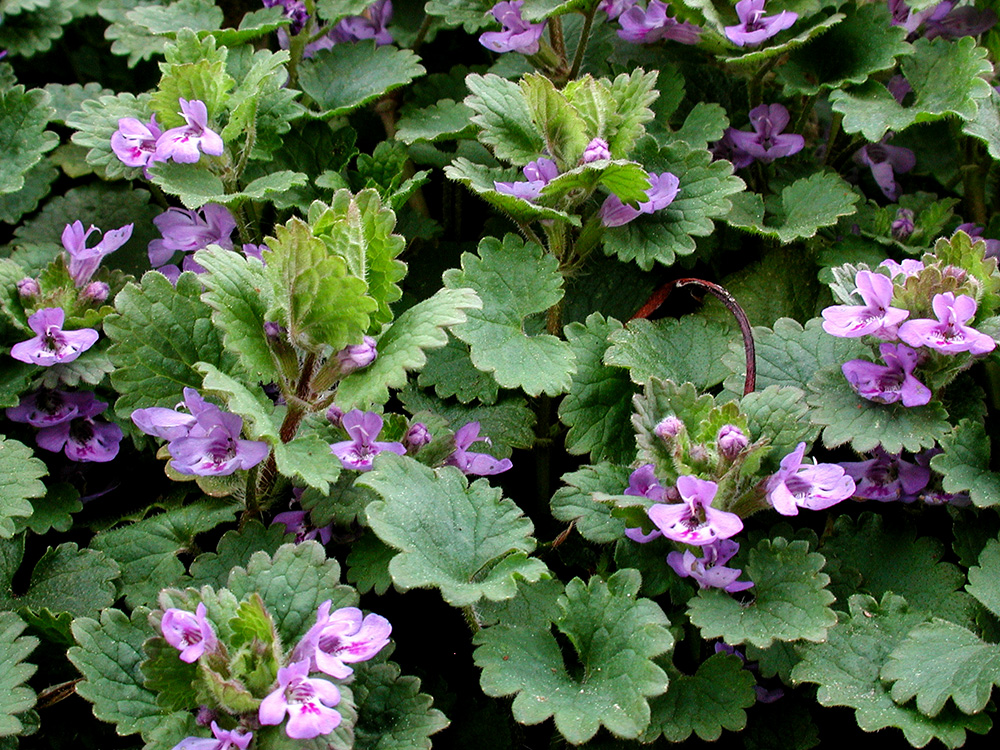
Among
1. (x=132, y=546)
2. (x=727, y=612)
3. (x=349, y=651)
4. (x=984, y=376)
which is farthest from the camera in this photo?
(x=984, y=376)

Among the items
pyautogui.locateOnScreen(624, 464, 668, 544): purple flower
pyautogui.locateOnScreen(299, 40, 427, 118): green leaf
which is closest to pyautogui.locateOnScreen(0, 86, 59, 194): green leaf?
pyautogui.locateOnScreen(299, 40, 427, 118): green leaf

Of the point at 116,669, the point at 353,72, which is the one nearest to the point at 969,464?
the point at 116,669

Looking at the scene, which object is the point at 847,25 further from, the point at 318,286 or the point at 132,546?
the point at 132,546

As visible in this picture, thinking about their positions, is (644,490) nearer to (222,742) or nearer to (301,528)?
(301,528)

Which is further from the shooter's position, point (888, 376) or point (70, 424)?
point (70, 424)

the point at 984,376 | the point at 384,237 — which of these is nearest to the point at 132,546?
the point at 384,237

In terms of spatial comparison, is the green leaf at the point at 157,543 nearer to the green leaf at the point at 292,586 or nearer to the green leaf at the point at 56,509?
the green leaf at the point at 56,509
